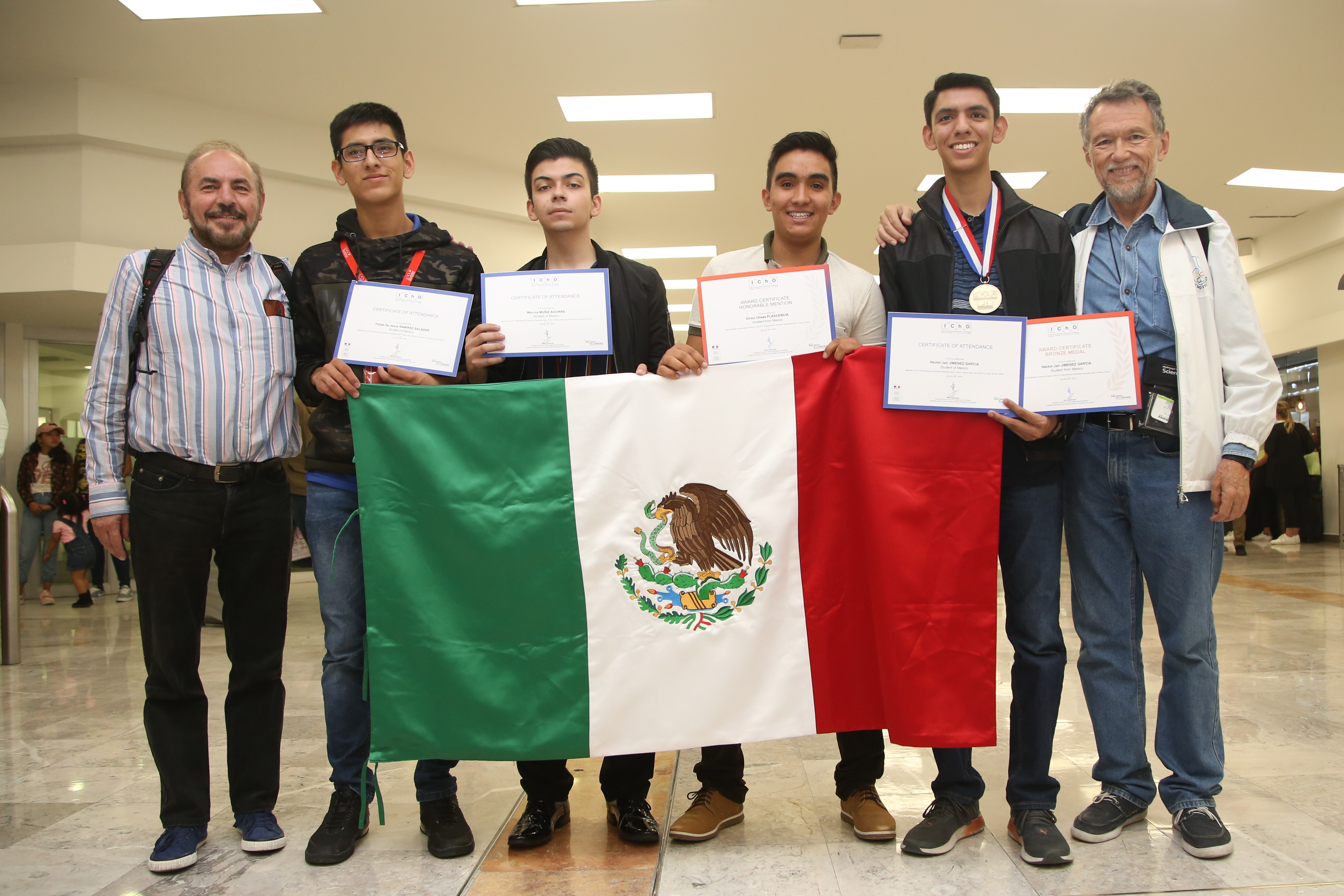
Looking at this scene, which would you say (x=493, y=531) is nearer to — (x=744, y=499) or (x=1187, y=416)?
(x=744, y=499)

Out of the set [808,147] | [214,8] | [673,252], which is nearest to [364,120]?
[808,147]

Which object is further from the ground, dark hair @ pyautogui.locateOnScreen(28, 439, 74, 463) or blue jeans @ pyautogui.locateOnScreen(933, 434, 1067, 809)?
dark hair @ pyautogui.locateOnScreen(28, 439, 74, 463)

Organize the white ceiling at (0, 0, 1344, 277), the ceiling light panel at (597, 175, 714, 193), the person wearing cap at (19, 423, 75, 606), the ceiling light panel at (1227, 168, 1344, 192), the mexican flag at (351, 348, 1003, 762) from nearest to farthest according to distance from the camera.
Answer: the mexican flag at (351, 348, 1003, 762) < the white ceiling at (0, 0, 1344, 277) < the person wearing cap at (19, 423, 75, 606) < the ceiling light panel at (597, 175, 714, 193) < the ceiling light panel at (1227, 168, 1344, 192)

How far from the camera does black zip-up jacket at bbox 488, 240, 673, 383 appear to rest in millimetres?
2270

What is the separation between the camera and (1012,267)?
2.13 metres

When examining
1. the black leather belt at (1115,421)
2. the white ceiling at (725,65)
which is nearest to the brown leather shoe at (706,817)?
the black leather belt at (1115,421)

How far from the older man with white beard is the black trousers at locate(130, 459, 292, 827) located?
1.98 meters

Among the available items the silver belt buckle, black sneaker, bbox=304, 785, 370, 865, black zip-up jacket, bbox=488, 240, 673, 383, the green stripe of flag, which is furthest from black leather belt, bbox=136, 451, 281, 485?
black sneaker, bbox=304, 785, 370, 865

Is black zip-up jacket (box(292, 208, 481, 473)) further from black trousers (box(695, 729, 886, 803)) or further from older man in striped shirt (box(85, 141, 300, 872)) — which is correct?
black trousers (box(695, 729, 886, 803))

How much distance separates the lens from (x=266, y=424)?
2.22 meters

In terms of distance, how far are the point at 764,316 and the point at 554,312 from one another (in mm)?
498

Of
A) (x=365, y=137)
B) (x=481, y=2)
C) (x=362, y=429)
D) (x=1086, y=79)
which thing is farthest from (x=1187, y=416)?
(x=1086, y=79)

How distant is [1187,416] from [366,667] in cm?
197

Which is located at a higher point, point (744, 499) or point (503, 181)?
point (503, 181)
